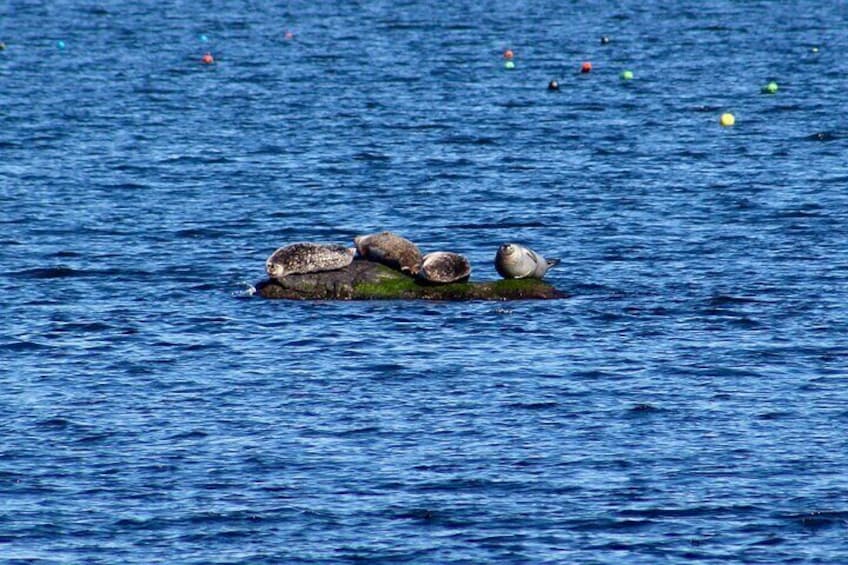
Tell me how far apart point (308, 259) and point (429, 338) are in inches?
149

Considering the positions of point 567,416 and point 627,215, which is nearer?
point 567,416

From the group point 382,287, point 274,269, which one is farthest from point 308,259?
point 382,287

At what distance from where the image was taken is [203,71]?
90062 mm

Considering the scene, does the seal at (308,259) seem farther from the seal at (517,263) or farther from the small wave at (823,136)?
the small wave at (823,136)

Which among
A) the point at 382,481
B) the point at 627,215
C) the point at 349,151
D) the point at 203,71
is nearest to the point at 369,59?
the point at 203,71

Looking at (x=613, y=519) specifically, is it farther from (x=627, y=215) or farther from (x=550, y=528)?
(x=627, y=215)

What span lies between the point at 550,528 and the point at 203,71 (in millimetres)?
67795

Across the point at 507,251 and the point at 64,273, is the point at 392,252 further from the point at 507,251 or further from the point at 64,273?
the point at 64,273

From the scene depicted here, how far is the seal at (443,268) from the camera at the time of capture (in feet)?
121

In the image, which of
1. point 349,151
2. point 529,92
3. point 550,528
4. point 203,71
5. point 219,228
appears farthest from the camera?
point 203,71

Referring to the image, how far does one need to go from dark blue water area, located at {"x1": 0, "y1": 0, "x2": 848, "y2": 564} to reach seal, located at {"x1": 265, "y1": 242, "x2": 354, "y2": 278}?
2.50 feet

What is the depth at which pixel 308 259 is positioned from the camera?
37281 millimetres

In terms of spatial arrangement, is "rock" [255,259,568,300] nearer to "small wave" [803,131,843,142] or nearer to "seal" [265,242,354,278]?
"seal" [265,242,354,278]

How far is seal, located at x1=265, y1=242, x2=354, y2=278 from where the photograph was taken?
37219 millimetres
